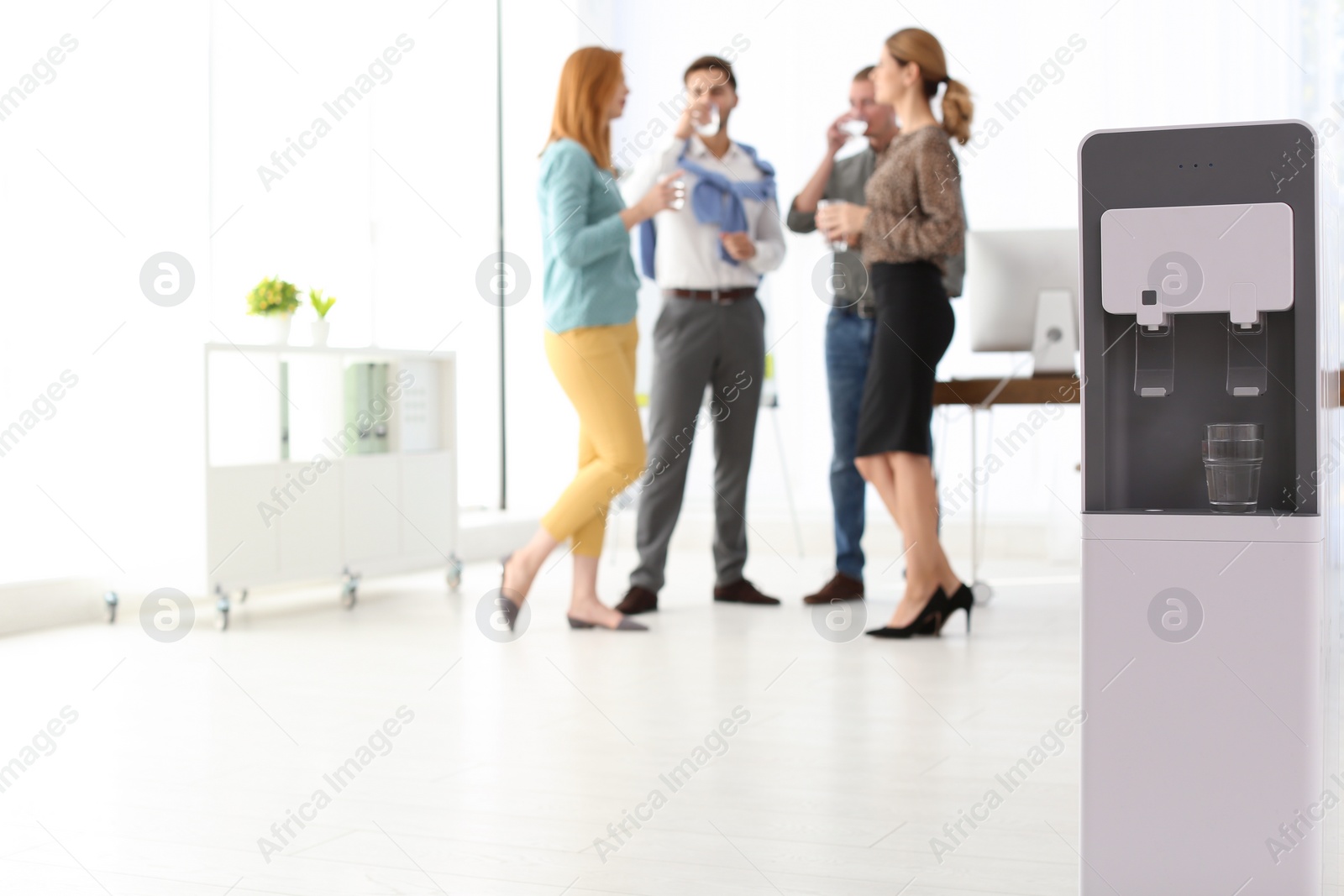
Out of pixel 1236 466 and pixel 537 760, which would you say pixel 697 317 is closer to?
pixel 537 760

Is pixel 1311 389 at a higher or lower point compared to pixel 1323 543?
higher

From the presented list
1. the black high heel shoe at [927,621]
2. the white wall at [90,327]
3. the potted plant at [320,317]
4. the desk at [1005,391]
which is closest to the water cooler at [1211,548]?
the black high heel shoe at [927,621]

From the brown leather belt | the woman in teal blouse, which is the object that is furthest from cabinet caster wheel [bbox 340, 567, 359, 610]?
the brown leather belt

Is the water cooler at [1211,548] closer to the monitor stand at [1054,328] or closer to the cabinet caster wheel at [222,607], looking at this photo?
the monitor stand at [1054,328]

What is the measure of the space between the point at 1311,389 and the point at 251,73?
434cm

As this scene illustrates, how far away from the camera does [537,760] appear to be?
2.32m

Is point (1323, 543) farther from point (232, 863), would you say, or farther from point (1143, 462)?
point (232, 863)

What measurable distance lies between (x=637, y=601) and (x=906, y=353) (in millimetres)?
1202

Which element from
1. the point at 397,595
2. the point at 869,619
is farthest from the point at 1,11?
the point at 869,619

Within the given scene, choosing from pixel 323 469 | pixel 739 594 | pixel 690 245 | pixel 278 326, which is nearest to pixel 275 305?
pixel 278 326

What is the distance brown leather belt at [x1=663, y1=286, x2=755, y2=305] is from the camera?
418cm

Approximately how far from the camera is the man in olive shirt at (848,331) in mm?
4195

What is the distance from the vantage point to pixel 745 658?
3328 millimetres

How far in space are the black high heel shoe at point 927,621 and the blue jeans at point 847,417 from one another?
0.71 meters
